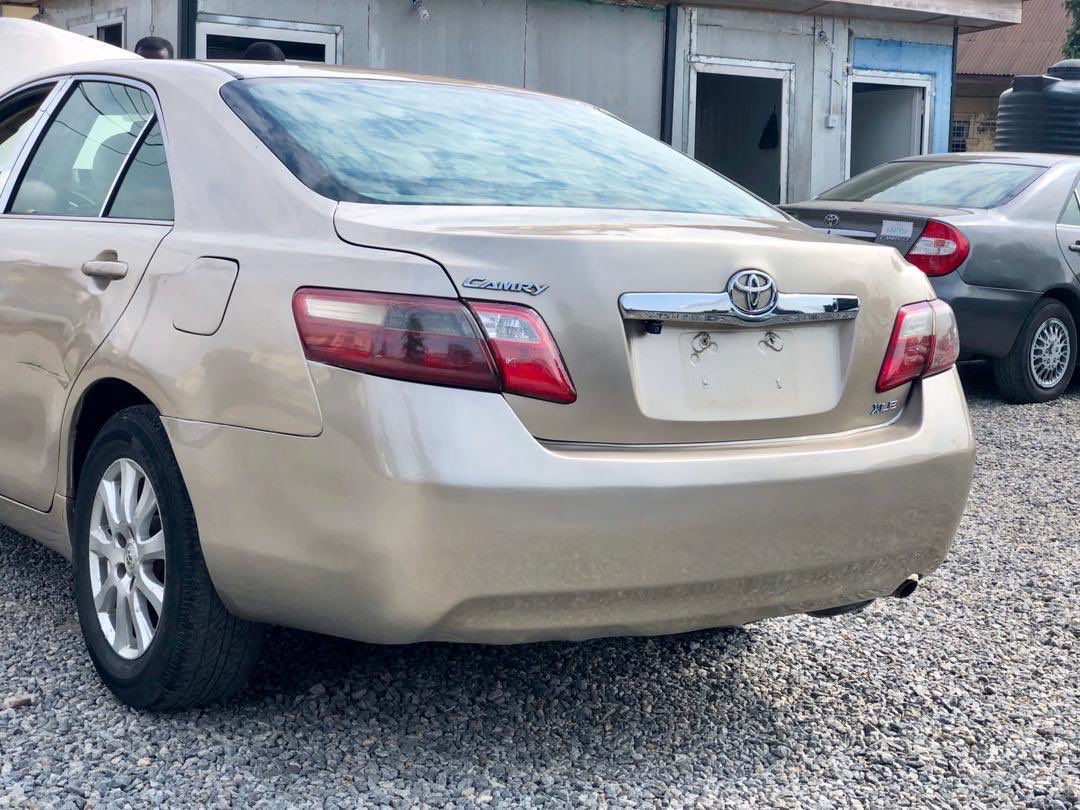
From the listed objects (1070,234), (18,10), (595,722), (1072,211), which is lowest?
(595,722)

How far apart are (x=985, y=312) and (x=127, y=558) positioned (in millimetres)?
5972

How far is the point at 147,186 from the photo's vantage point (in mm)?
3252

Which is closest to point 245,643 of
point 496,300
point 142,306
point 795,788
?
point 142,306

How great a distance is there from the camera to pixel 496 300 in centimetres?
251

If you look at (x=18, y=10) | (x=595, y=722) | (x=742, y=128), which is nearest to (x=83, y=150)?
(x=595, y=722)

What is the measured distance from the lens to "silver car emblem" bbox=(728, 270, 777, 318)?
269 centimetres

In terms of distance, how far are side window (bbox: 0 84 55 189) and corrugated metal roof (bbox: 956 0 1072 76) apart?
2858cm

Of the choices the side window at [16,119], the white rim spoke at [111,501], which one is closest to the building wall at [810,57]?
the side window at [16,119]

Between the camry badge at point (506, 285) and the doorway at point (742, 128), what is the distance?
43.5ft

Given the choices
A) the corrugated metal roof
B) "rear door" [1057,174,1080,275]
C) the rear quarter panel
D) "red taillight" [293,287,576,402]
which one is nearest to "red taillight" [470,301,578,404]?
"red taillight" [293,287,576,402]

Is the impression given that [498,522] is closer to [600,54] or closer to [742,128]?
[600,54]

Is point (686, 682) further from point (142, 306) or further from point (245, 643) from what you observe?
point (142, 306)

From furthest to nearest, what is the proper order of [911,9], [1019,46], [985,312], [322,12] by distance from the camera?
[1019,46], [911,9], [322,12], [985,312]

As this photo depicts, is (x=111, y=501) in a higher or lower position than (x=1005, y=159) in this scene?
lower
